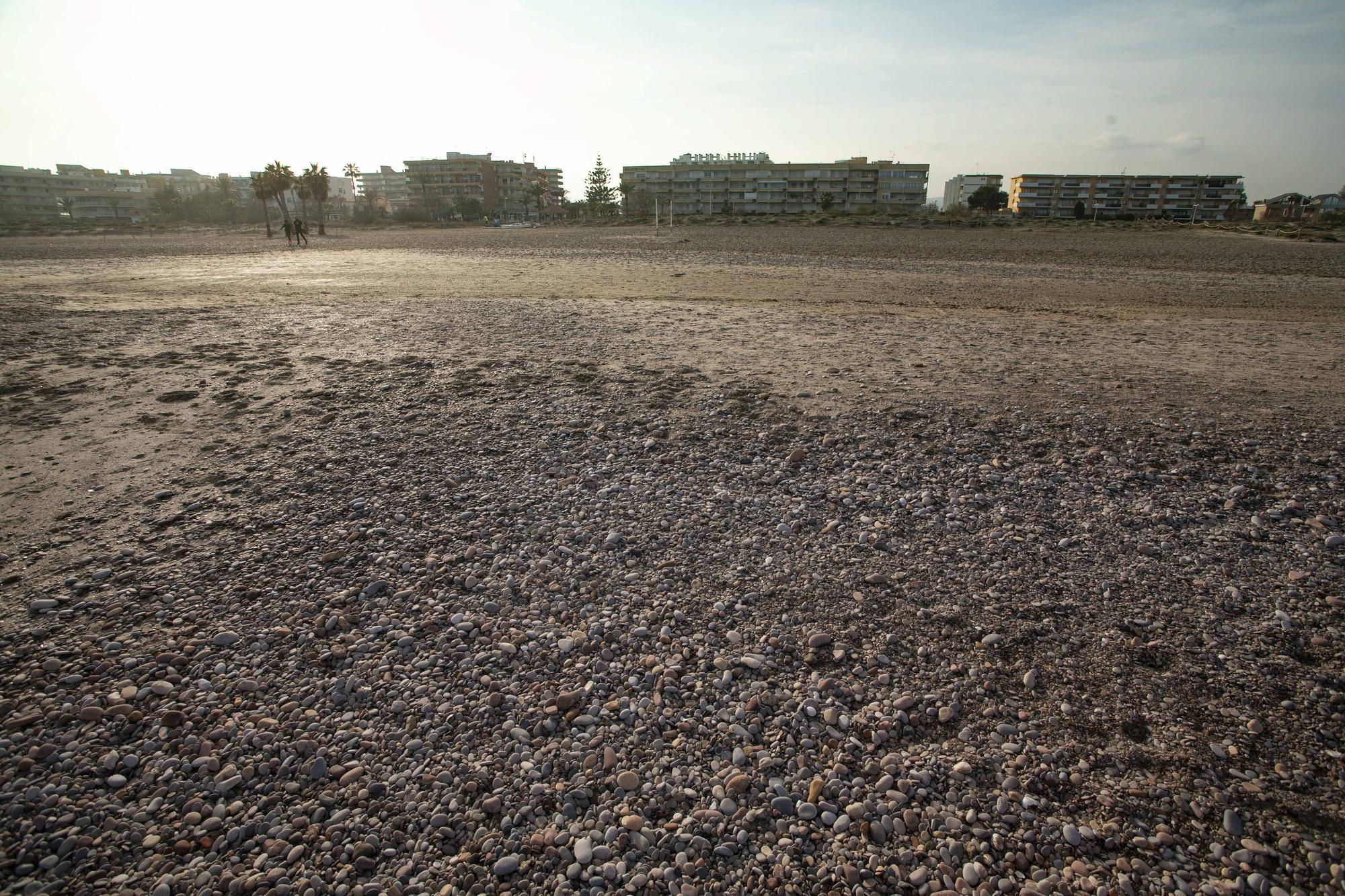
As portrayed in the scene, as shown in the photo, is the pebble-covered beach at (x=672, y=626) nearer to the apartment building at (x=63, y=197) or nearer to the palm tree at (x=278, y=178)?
the palm tree at (x=278, y=178)

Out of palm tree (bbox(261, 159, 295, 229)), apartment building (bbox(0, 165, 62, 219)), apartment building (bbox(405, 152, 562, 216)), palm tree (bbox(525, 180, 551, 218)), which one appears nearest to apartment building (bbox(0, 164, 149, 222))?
apartment building (bbox(0, 165, 62, 219))

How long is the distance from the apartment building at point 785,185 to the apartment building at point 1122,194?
2306 cm

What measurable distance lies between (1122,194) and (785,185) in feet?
231

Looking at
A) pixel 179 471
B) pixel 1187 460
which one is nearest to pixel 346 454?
pixel 179 471

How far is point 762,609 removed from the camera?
15.1 feet

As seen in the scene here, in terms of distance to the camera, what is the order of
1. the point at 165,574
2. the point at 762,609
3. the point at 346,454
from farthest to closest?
the point at 346,454 < the point at 165,574 < the point at 762,609

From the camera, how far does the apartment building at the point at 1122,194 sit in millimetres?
124875

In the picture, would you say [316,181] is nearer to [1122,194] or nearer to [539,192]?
[539,192]

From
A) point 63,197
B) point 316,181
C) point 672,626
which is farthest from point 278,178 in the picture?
point 63,197

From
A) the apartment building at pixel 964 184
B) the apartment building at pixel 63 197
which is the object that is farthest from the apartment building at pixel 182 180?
the apartment building at pixel 964 184

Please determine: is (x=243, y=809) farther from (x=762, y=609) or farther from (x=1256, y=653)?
(x=1256, y=653)

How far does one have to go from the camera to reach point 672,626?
4410 millimetres

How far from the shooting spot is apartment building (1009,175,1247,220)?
410 feet

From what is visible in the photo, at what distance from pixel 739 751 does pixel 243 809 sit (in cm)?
238
